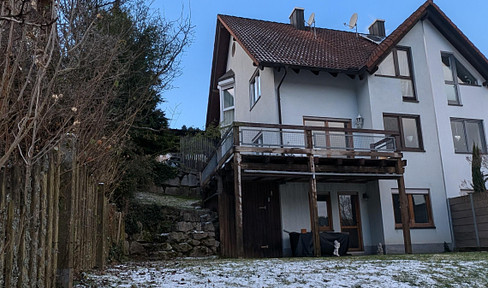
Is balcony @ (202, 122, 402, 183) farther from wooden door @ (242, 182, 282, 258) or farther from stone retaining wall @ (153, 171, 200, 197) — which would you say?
stone retaining wall @ (153, 171, 200, 197)

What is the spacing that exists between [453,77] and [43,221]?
60.2ft

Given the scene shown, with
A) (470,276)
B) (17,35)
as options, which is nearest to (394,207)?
(470,276)

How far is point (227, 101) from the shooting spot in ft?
70.6

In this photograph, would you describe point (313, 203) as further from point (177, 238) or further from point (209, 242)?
point (177, 238)

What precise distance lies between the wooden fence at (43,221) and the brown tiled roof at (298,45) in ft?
37.7

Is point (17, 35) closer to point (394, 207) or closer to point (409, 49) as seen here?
→ point (394, 207)

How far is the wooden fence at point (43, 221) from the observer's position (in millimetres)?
3383

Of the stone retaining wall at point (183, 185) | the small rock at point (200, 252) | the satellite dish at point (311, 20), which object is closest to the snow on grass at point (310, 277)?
the small rock at point (200, 252)

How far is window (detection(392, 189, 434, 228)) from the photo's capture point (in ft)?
54.4

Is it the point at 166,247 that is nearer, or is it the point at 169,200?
the point at 166,247

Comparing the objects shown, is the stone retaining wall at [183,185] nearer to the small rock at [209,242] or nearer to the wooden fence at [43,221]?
the small rock at [209,242]

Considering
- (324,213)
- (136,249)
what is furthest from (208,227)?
(324,213)

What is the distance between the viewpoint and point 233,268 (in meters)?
7.68

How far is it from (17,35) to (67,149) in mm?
1496
